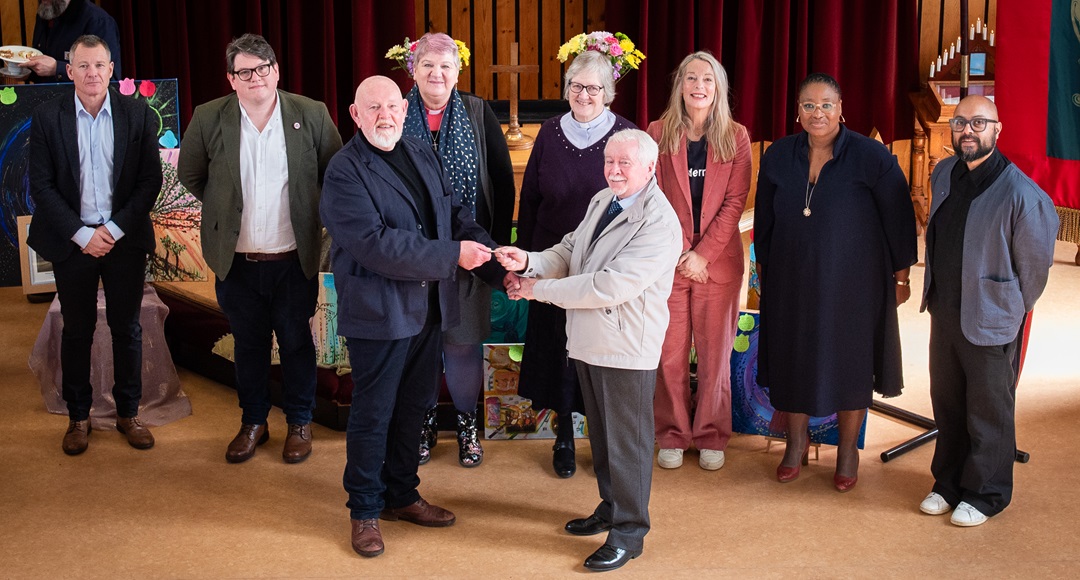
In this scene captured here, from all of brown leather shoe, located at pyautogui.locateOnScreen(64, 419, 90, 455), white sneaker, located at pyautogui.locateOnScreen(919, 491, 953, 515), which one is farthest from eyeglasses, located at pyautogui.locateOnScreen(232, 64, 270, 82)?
white sneaker, located at pyautogui.locateOnScreen(919, 491, 953, 515)

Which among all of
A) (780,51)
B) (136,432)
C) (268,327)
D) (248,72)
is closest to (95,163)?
(248,72)

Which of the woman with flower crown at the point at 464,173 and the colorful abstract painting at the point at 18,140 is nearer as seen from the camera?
the woman with flower crown at the point at 464,173

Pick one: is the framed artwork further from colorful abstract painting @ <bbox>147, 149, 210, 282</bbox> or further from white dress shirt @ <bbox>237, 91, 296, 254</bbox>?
white dress shirt @ <bbox>237, 91, 296, 254</bbox>

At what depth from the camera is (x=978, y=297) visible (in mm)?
3371

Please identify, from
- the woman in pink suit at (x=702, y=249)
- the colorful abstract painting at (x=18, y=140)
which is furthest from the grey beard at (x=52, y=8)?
the woman in pink suit at (x=702, y=249)

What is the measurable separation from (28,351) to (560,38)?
13.6ft

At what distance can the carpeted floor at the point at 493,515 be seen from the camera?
3.30 m

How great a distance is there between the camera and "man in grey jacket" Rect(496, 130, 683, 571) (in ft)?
10.1

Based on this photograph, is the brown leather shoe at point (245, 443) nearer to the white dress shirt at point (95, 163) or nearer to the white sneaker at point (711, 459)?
the white dress shirt at point (95, 163)

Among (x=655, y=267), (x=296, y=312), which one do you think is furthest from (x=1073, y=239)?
(x=296, y=312)

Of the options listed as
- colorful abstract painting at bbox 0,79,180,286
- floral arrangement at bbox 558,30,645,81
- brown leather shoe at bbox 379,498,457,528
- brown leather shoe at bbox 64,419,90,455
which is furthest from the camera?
colorful abstract painting at bbox 0,79,180,286

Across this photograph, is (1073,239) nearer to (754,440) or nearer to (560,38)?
(754,440)

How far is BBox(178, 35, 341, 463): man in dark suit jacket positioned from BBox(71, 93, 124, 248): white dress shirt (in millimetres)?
287

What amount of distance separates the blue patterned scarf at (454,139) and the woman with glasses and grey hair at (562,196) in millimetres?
207
